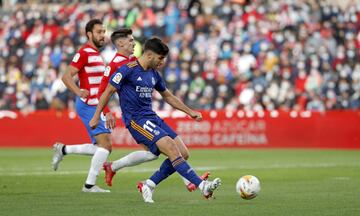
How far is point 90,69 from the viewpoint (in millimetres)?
15000

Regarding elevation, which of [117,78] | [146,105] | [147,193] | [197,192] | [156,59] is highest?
[156,59]

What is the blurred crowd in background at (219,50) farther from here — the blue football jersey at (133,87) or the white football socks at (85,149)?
Result: the blue football jersey at (133,87)

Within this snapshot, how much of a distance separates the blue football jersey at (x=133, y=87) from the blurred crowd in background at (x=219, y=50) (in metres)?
17.0

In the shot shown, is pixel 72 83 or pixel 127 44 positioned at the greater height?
pixel 127 44

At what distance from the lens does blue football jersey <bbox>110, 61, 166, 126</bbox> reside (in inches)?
502

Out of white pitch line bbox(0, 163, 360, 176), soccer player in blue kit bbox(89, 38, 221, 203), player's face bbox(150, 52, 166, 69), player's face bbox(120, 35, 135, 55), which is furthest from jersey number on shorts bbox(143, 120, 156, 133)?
white pitch line bbox(0, 163, 360, 176)

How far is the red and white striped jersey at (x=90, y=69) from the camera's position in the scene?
1494cm

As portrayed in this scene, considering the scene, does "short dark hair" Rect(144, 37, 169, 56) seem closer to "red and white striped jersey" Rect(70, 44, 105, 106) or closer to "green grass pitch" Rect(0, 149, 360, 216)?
"green grass pitch" Rect(0, 149, 360, 216)

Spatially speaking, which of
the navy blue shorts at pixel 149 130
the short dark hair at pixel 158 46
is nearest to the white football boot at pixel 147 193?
the navy blue shorts at pixel 149 130

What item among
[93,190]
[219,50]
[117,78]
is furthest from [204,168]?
[219,50]

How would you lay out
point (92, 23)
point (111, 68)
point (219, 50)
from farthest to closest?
1. point (219, 50)
2. point (92, 23)
3. point (111, 68)

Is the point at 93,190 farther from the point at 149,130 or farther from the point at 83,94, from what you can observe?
the point at 149,130

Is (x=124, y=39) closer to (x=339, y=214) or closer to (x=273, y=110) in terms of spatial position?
(x=339, y=214)

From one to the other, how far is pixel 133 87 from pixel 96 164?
196cm
